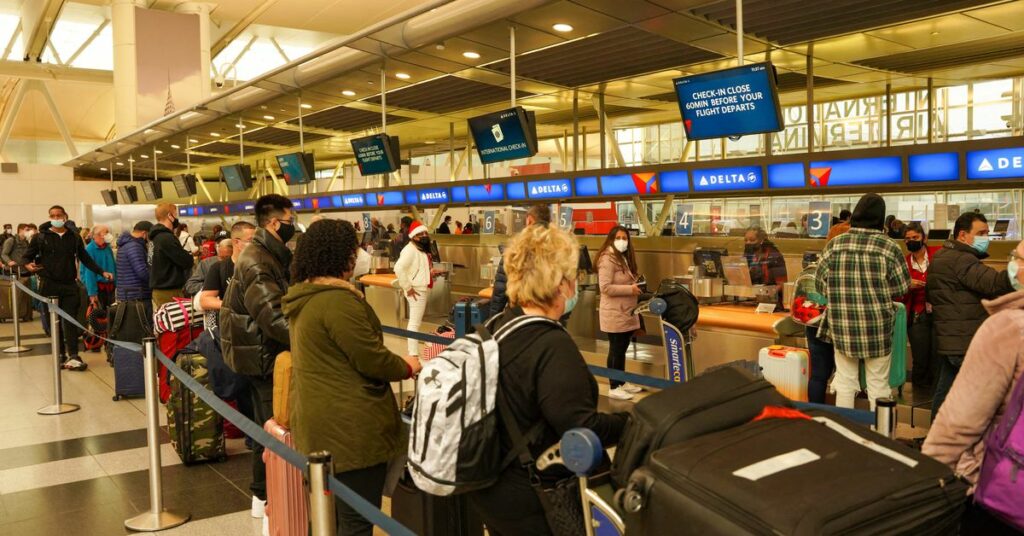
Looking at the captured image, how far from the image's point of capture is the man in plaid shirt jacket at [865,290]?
5102 mm

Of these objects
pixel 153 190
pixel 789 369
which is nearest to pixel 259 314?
pixel 789 369

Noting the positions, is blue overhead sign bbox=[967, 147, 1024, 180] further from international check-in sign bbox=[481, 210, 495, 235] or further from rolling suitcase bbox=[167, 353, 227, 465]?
international check-in sign bbox=[481, 210, 495, 235]

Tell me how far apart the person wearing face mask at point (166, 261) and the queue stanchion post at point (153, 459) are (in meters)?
2.98

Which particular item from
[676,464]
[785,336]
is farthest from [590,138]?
[676,464]

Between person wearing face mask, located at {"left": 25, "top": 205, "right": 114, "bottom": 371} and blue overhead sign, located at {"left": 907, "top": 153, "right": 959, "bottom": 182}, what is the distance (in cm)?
891

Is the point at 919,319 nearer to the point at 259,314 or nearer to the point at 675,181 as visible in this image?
the point at 675,181

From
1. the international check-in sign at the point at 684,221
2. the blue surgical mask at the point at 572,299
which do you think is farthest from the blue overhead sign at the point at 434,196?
the blue surgical mask at the point at 572,299

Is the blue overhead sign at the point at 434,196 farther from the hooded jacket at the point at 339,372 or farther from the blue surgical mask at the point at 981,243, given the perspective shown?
the hooded jacket at the point at 339,372

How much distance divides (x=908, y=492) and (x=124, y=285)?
26.2ft

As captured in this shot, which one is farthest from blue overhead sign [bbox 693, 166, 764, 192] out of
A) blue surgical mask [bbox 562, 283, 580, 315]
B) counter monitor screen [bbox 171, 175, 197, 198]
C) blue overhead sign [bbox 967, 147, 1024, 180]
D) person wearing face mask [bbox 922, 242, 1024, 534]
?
counter monitor screen [bbox 171, 175, 197, 198]

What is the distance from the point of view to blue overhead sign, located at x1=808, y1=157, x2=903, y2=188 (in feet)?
22.0

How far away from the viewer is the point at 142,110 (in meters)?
17.2

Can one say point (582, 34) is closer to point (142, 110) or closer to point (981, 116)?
point (981, 116)

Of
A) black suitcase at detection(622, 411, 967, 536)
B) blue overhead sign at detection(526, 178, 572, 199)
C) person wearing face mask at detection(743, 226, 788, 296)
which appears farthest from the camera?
blue overhead sign at detection(526, 178, 572, 199)
